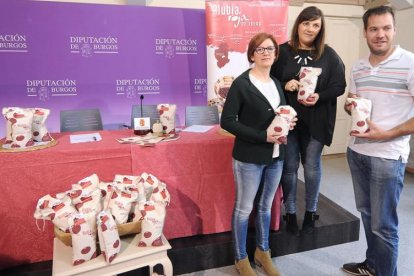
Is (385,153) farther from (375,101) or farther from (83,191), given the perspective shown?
(83,191)

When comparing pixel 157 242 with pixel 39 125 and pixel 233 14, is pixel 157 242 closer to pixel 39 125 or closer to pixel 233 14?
pixel 39 125

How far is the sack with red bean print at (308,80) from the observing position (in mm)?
1790

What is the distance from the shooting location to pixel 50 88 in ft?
13.4

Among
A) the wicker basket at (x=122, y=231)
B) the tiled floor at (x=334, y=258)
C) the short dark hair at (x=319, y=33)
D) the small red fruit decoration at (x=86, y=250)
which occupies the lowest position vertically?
the tiled floor at (x=334, y=258)

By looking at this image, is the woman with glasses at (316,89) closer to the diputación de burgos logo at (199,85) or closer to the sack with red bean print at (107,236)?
the sack with red bean print at (107,236)

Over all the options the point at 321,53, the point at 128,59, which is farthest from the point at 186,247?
the point at 128,59

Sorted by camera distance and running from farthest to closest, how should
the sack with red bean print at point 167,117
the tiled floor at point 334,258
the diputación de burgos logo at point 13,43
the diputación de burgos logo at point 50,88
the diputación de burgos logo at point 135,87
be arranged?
the diputación de burgos logo at point 135,87
the diputación de burgos logo at point 50,88
the diputación de burgos logo at point 13,43
the sack with red bean print at point 167,117
the tiled floor at point 334,258

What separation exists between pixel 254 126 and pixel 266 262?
926 millimetres

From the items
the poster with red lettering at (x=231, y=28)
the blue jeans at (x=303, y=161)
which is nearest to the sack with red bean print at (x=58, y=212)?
the blue jeans at (x=303, y=161)

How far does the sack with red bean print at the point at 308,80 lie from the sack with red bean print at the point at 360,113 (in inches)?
12.2

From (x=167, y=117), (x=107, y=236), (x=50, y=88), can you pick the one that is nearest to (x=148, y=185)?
(x=107, y=236)

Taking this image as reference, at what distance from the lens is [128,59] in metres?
4.31

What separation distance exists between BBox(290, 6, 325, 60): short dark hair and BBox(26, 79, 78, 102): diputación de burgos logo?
3.23 metres

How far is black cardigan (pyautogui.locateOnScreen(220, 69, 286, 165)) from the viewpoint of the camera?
5.26ft
